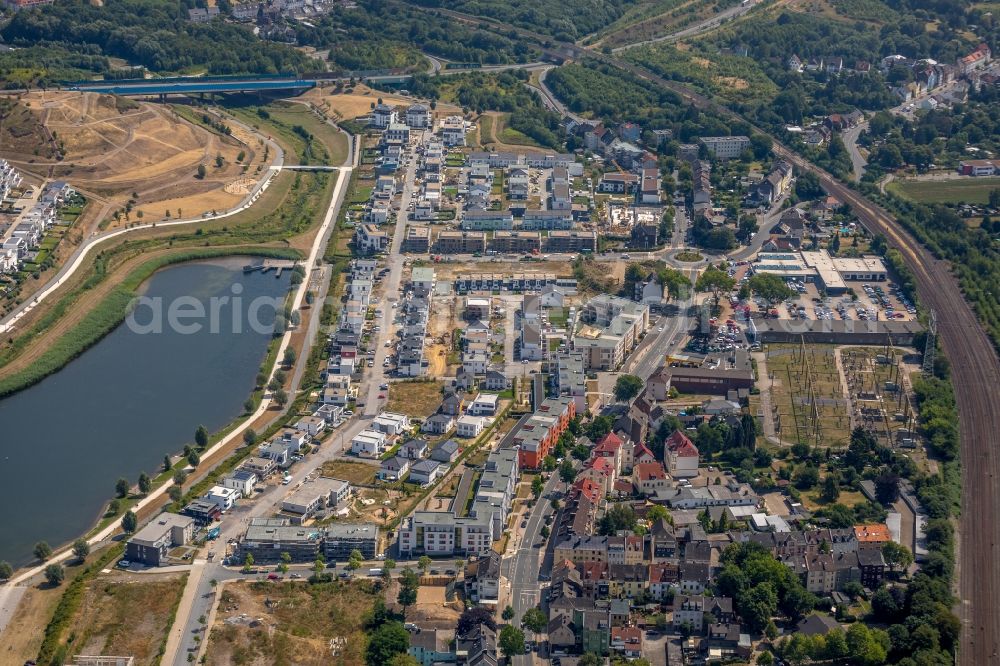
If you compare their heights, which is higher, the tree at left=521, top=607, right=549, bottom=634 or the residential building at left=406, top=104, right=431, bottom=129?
the residential building at left=406, top=104, right=431, bottom=129

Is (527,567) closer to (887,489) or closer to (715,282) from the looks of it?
(887,489)

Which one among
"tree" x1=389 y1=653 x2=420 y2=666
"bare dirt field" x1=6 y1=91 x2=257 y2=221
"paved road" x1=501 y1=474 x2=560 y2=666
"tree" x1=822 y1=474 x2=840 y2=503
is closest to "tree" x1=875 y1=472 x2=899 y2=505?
"tree" x1=822 y1=474 x2=840 y2=503

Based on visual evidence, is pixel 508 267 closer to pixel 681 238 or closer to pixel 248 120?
pixel 681 238

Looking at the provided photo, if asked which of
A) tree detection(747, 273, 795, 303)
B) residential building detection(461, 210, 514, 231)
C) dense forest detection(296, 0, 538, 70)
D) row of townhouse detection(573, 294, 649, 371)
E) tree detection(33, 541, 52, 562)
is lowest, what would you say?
tree detection(33, 541, 52, 562)

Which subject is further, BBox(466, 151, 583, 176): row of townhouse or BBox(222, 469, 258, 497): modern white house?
BBox(466, 151, 583, 176): row of townhouse

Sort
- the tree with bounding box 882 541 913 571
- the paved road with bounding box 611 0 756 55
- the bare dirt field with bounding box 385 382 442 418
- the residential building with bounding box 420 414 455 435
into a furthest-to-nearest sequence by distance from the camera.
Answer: the paved road with bounding box 611 0 756 55 → the bare dirt field with bounding box 385 382 442 418 → the residential building with bounding box 420 414 455 435 → the tree with bounding box 882 541 913 571

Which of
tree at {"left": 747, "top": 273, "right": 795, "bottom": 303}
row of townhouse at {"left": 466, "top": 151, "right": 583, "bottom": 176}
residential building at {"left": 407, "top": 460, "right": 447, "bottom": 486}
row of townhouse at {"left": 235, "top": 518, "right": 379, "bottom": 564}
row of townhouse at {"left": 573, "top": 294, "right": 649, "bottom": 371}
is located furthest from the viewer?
row of townhouse at {"left": 466, "top": 151, "right": 583, "bottom": 176}

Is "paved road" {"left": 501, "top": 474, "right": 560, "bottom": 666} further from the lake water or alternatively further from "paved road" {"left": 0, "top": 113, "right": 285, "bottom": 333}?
"paved road" {"left": 0, "top": 113, "right": 285, "bottom": 333}
